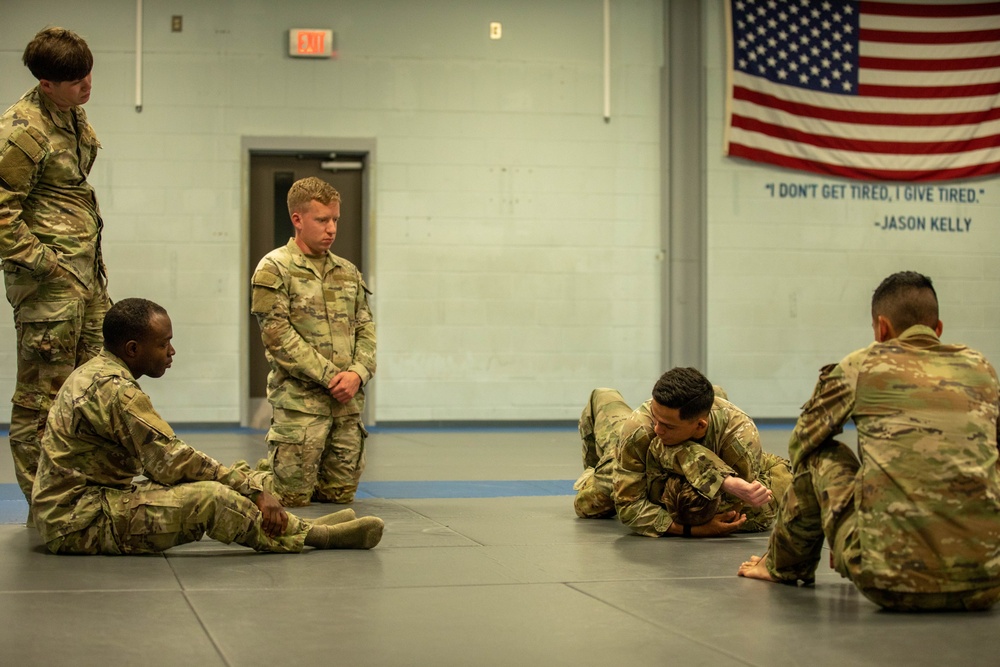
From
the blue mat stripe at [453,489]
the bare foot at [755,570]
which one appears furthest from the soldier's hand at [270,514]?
the blue mat stripe at [453,489]

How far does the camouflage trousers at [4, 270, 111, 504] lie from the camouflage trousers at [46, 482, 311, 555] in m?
0.72

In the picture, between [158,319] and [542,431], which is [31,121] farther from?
[542,431]

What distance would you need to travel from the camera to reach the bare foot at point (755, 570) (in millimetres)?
3795

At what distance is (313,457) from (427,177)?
6.24m

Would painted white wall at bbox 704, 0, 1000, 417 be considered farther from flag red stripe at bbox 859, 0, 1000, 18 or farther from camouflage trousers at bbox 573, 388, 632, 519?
camouflage trousers at bbox 573, 388, 632, 519

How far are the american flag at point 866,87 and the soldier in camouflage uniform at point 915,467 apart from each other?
29.6 feet

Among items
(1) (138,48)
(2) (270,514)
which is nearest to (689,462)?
(2) (270,514)

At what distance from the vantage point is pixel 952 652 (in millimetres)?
2828

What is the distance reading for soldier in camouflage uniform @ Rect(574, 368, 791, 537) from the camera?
168 inches

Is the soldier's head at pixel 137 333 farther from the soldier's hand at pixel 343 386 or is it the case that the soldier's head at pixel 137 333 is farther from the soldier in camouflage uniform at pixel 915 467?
the soldier in camouflage uniform at pixel 915 467

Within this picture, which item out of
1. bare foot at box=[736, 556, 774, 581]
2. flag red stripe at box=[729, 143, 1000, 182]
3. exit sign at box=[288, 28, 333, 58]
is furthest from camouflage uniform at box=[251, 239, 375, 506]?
flag red stripe at box=[729, 143, 1000, 182]

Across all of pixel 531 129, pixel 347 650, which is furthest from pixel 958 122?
pixel 347 650

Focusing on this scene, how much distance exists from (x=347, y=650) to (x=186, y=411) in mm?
8776

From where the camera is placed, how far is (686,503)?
4.64m
